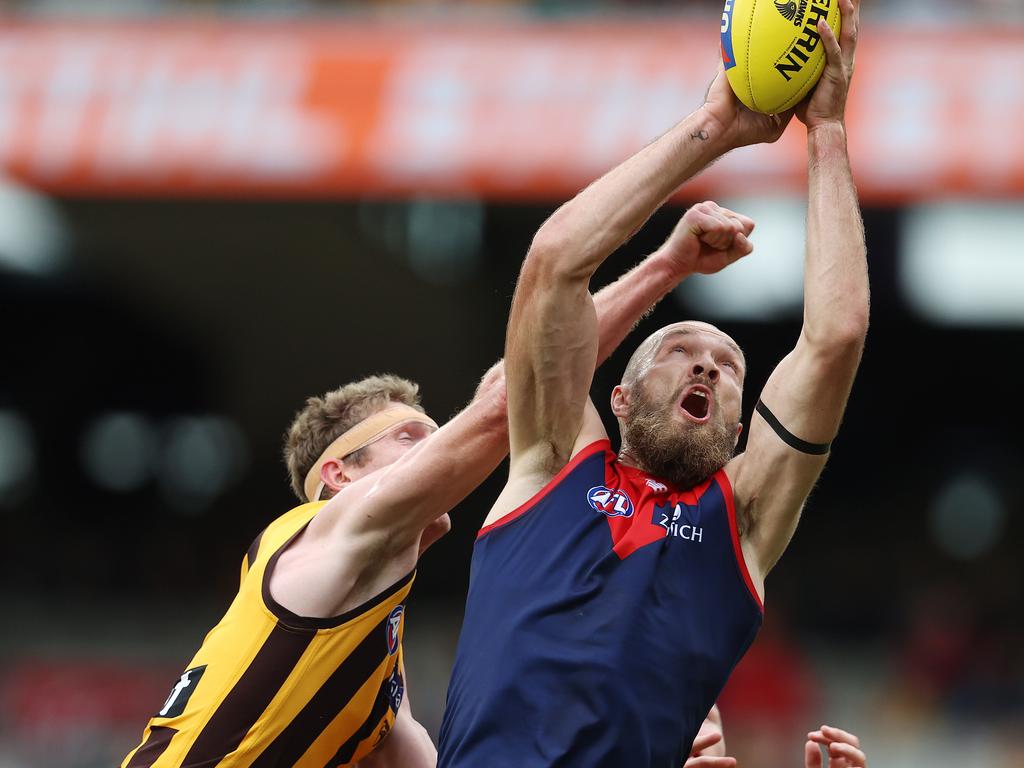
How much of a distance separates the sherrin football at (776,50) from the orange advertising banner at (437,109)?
29.1ft

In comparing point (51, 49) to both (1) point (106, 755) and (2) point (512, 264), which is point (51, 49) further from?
(1) point (106, 755)

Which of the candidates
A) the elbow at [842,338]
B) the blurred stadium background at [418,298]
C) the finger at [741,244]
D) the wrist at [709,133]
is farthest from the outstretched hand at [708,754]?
the blurred stadium background at [418,298]

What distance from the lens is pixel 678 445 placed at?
433cm

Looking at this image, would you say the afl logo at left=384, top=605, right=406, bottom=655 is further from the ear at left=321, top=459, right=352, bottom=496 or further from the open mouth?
the open mouth

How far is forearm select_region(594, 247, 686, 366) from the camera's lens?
474 cm

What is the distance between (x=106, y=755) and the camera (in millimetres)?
15539

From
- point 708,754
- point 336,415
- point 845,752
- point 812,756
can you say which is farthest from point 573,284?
point 708,754

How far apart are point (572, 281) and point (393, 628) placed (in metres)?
1.50

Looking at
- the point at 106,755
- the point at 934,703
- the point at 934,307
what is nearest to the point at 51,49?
the point at 106,755

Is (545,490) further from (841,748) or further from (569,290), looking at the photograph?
(841,748)

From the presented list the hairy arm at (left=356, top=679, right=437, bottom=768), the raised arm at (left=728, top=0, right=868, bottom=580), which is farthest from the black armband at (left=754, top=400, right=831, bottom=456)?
the hairy arm at (left=356, top=679, right=437, bottom=768)

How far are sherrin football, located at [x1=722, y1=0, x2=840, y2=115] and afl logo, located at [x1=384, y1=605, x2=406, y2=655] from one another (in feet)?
6.85

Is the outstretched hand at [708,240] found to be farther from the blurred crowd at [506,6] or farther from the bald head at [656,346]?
the blurred crowd at [506,6]

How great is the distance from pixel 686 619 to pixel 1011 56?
423 inches
